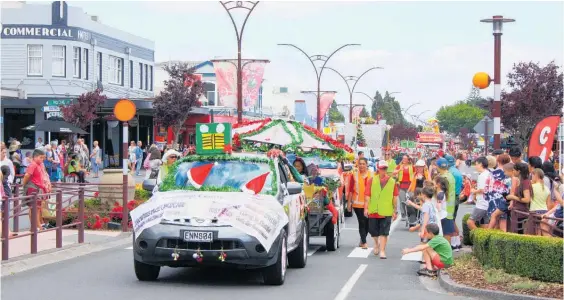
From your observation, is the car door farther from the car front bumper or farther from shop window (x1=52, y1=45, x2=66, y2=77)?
shop window (x1=52, y1=45, x2=66, y2=77)

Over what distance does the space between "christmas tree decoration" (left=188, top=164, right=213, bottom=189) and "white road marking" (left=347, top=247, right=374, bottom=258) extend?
457cm

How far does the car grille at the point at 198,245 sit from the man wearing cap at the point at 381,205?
5419mm

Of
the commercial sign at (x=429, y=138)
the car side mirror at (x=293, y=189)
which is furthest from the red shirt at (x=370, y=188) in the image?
the commercial sign at (x=429, y=138)

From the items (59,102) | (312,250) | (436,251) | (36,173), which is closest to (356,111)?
(59,102)

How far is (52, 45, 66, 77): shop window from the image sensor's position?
162ft

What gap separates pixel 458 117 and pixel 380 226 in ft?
527

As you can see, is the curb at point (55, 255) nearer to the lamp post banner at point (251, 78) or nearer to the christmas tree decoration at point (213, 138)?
the christmas tree decoration at point (213, 138)

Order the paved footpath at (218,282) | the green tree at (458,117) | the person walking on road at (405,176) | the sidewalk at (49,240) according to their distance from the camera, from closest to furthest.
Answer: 1. the paved footpath at (218,282)
2. the sidewalk at (49,240)
3. the person walking on road at (405,176)
4. the green tree at (458,117)

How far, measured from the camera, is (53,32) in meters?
49.3

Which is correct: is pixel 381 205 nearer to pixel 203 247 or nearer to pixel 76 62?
pixel 203 247

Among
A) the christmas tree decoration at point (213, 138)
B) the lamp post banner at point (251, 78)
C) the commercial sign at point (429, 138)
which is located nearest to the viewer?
the christmas tree decoration at point (213, 138)

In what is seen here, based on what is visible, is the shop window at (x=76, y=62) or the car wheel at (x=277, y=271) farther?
the shop window at (x=76, y=62)

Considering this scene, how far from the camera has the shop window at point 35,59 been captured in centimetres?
4909

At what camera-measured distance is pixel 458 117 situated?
174500 mm
